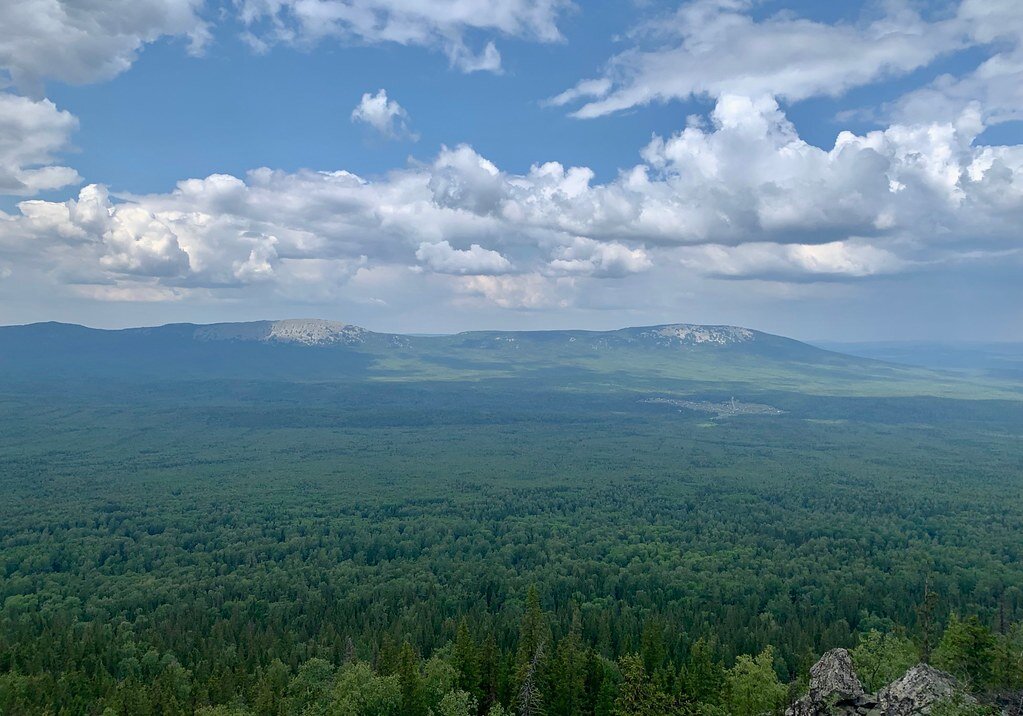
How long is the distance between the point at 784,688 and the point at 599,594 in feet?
180

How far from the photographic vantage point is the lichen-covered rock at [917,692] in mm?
37156

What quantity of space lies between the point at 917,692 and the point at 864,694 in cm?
447

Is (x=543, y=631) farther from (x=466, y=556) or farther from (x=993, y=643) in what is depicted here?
(x=466, y=556)

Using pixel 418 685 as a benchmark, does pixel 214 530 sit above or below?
below

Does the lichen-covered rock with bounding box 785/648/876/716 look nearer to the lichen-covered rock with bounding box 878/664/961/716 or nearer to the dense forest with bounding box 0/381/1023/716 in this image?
the lichen-covered rock with bounding box 878/664/961/716

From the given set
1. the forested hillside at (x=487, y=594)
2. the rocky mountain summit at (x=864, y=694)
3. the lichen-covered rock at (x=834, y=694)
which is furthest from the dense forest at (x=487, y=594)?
the rocky mountain summit at (x=864, y=694)

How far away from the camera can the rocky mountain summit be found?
123ft

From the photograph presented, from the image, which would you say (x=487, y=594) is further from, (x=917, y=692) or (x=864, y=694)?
(x=917, y=692)

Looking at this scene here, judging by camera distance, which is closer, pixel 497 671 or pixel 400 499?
pixel 497 671

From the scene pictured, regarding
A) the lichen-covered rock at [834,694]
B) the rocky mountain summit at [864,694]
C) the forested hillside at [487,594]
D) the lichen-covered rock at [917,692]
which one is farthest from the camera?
the forested hillside at [487,594]

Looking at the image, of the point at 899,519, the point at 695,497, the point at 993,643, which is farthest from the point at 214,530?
the point at 899,519

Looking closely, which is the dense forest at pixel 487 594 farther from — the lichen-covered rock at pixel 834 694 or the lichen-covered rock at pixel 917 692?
the lichen-covered rock at pixel 917 692

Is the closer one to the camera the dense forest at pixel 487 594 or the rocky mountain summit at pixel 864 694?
the rocky mountain summit at pixel 864 694

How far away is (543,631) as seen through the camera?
67.2 m
